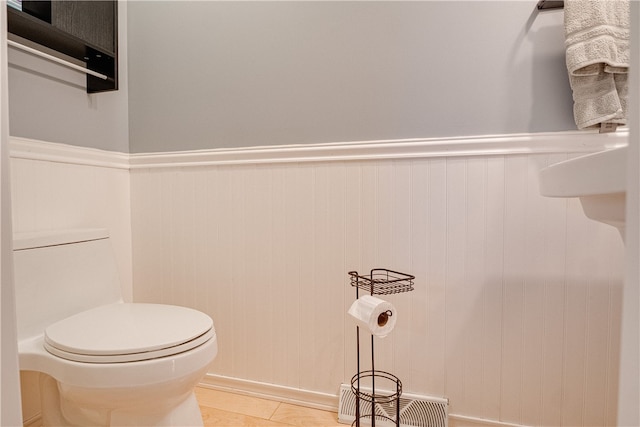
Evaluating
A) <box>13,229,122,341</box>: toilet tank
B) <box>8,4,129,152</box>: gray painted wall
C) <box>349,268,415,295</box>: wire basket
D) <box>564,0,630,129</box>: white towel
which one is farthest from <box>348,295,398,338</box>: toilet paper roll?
<box>8,4,129,152</box>: gray painted wall

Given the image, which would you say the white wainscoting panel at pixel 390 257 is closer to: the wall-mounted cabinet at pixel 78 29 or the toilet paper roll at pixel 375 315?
the toilet paper roll at pixel 375 315

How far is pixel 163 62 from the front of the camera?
1586 millimetres

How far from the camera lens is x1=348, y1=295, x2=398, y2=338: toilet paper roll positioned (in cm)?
105

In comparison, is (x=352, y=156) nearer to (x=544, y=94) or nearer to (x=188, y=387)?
(x=544, y=94)

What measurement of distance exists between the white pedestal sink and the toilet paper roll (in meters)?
0.57

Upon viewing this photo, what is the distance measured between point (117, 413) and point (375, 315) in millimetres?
772

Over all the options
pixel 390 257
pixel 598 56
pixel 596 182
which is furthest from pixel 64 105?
pixel 598 56

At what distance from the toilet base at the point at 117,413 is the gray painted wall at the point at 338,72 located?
0.96m

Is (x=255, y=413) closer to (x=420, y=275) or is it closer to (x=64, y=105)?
(x=420, y=275)

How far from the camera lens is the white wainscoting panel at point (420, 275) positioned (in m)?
1.15

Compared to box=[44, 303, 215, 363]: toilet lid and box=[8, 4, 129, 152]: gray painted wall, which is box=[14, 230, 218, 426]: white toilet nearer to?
box=[44, 303, 215, 363]: toilet lid

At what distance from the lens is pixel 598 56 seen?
3.26 feet

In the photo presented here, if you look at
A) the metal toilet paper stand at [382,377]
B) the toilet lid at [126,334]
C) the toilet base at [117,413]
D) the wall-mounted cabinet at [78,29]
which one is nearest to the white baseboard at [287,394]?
the metal toilet paper stand at [382,377]

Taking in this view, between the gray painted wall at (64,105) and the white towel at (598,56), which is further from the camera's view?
the gray painted wall at (64,105)
